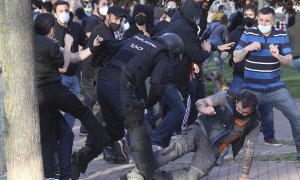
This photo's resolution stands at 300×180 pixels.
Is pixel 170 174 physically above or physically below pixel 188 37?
below

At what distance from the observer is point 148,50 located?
6672mm

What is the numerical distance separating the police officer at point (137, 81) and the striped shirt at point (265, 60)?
1584 millimetres

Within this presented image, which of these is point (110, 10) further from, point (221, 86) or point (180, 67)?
point (221, 86)

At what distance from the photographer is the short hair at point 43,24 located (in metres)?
6.71

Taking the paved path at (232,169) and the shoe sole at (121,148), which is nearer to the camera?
the paved path at (232,169)

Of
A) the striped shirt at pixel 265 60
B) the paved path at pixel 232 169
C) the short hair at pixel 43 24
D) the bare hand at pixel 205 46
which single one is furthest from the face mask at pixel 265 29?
the short hair at pixel 43 24

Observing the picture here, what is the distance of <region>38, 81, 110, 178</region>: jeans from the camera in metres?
6.66

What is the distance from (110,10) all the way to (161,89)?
8.28ft

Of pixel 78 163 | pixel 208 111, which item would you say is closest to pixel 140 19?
pixel 78 163

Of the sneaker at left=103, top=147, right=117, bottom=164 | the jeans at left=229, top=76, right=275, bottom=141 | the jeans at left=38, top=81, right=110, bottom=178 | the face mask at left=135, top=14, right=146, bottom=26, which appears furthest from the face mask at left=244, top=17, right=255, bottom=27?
the jeans at left=38, top=81, right=110, bottom=178

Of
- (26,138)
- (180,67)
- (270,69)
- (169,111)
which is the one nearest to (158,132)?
(169,111)

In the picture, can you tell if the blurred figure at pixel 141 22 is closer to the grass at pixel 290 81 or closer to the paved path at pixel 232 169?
the paved path at pixel 232 169

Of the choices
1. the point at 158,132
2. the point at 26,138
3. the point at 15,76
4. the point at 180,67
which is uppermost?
the point at 15,76

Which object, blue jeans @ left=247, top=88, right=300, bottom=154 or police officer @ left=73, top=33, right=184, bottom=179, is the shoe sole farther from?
blue jeans @ left=247, top=88, right=300, bottom=154
